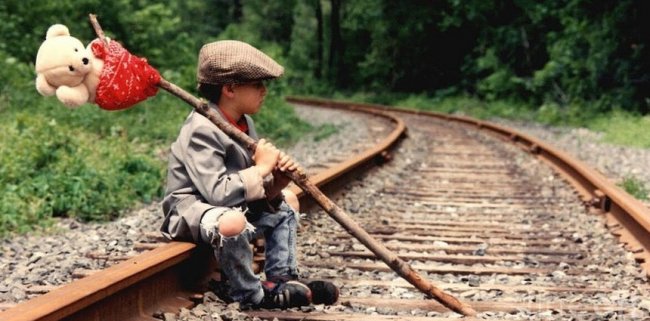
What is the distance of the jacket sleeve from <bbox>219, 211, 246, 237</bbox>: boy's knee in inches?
3.6

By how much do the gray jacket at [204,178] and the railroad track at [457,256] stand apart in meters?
0.16

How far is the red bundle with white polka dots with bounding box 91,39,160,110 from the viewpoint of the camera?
10.4 ft

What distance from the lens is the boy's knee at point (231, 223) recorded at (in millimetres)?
3164

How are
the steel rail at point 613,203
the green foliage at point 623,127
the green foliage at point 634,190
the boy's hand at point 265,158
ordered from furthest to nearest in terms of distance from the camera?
1. the green foliage at point 623,127
2. the green foliage at point 634,190
3. the steel rail at point 613,203
4. the boy's hand at point 265,158

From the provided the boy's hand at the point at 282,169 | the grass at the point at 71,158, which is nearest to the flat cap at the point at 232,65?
the boy's hand at the point at 282,169

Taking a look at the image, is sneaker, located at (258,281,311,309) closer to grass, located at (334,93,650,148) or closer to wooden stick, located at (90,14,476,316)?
wooden stick, located at (90,14,476,316)

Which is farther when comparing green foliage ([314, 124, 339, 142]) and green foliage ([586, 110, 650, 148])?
green foliage ([314, 124, 339, 142])

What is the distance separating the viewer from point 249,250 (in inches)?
130

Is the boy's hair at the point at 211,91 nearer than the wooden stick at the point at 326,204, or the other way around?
the wooden stick at the point at 326,204

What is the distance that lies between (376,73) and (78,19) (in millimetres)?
22516

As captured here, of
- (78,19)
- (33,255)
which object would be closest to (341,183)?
(33,255)

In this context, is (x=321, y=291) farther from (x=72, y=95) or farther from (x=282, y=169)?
(x=72, y=95)

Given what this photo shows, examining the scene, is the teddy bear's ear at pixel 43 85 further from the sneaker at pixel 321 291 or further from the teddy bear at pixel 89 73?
the sneaker at pixel 321 291

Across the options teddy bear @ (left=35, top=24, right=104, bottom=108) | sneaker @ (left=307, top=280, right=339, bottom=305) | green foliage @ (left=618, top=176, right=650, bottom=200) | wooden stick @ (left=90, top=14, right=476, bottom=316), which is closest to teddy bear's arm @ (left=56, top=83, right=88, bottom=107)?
teddy bear @ (left=35, top=24, right=104, bottom=108)
